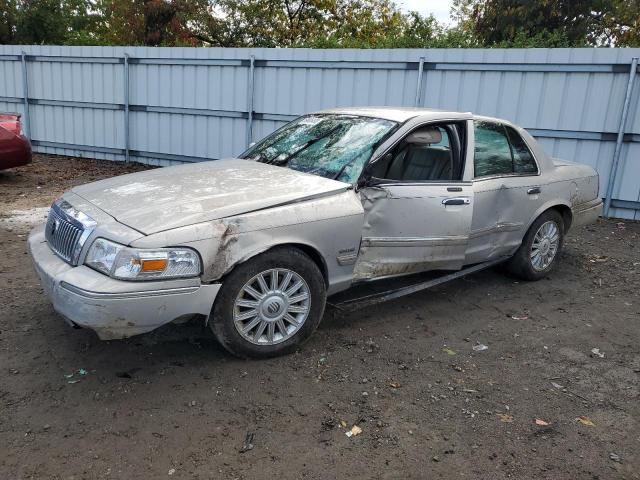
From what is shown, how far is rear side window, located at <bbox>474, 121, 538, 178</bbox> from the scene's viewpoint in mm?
4738

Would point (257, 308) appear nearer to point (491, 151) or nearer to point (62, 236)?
point (62, 236)

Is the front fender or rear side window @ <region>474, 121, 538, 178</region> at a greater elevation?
rear side window @ <region>474, 121, 538, 178</region>

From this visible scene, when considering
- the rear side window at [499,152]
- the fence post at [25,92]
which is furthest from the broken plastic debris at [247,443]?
the fence post at [25,92]

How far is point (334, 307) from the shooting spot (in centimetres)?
454

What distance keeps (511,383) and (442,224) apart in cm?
131

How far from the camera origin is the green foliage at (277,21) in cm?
2052

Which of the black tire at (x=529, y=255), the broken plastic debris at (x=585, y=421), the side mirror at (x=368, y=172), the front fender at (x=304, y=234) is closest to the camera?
the broken plastic debris at (x=585, y=421)

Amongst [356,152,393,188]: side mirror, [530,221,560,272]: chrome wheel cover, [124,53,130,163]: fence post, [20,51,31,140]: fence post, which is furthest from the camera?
Result: [20,51,31,140]: fence post

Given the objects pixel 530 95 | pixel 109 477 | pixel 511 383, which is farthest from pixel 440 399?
pixel 530 95

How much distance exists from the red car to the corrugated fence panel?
2.76 m

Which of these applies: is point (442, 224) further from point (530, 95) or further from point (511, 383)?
point (530, 95)

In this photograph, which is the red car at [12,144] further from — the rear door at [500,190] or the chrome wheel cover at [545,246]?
the chrome wheel cover at [545,246]

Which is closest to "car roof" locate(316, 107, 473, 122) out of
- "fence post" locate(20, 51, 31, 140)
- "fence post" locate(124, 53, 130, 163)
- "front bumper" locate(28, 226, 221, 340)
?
"front bumper" locate(28, 226, 221, 340)

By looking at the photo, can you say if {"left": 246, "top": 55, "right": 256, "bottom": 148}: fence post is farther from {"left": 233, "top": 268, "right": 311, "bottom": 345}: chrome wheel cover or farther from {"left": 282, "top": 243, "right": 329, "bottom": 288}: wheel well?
{"left": 233, "top": 268, "right": 311, "bottom": 345}: chrome wheel cover
